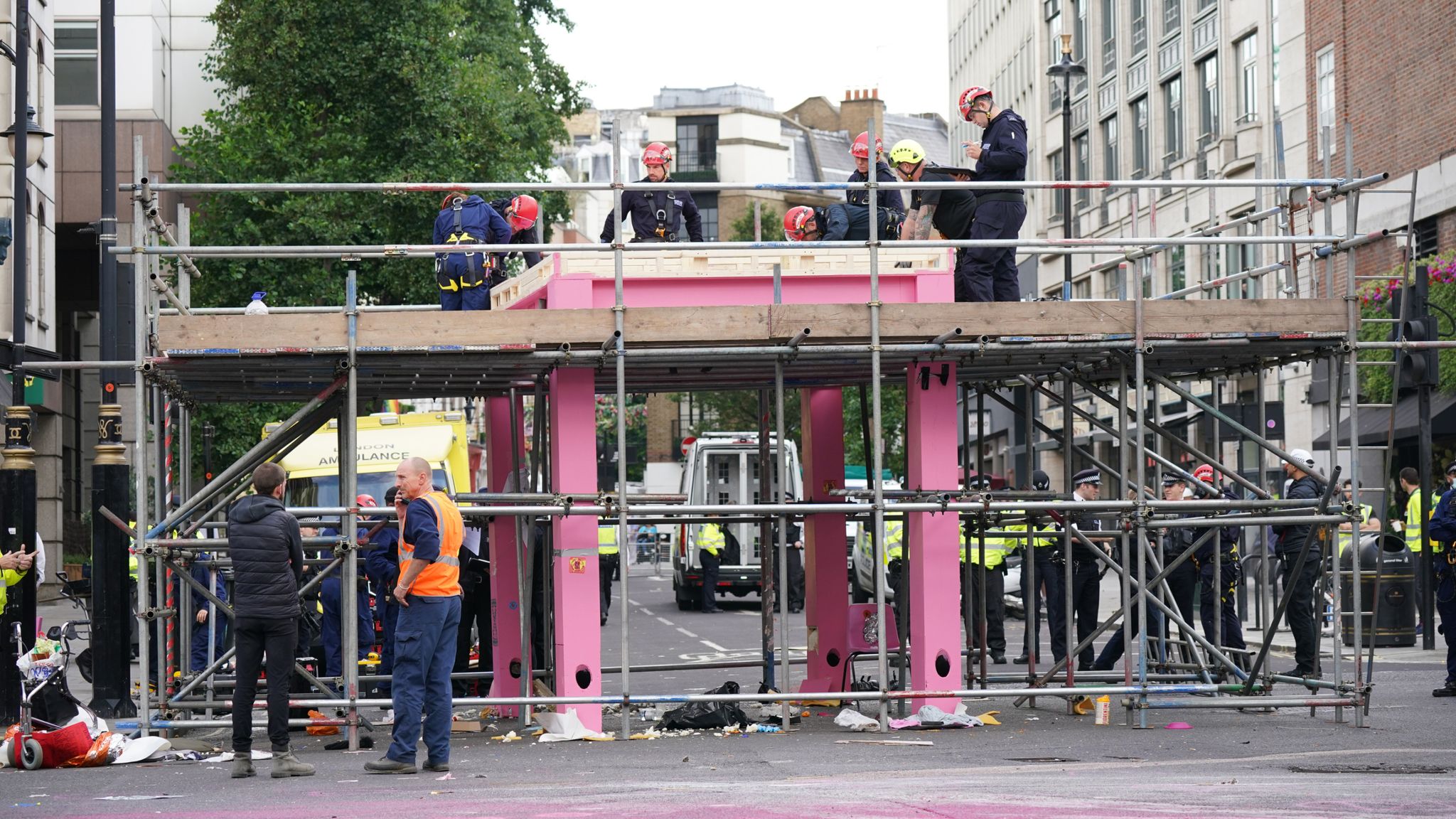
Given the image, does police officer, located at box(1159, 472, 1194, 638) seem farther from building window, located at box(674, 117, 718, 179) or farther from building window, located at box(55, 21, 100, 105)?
building window, located at box(674, 117, 718, 179)

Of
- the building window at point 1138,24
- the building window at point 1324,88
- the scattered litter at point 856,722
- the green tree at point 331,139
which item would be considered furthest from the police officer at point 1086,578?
the building window at point 1138,24

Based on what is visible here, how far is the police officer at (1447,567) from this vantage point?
1617 centimetres

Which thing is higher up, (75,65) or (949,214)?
(75,65)

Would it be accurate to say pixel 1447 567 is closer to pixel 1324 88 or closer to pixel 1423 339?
pixel 1423 339

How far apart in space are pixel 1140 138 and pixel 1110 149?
105 inches

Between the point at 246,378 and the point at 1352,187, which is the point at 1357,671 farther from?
the point at 246,378

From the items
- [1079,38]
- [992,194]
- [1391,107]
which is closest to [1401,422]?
[1391,107]

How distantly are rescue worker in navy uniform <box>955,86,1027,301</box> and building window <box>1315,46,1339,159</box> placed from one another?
2416 centimetres

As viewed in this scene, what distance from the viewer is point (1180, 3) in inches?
1796

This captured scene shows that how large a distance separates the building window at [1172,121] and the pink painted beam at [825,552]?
31.5 meters

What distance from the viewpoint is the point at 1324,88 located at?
3741cm

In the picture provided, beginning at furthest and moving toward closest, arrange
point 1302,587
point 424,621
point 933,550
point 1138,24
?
point 1138,24 → point 1302,587 → point 933,550 → point 424,621

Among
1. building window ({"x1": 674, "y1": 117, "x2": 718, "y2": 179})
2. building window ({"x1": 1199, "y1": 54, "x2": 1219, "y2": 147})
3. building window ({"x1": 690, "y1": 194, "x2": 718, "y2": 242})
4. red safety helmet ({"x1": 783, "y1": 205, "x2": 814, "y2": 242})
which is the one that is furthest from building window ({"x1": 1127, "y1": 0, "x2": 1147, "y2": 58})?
building window ({"x1": 674, "y1": 117, "x2": 718, "y2": 179})

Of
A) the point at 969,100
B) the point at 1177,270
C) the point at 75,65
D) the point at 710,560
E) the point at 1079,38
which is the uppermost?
the point at 1079,38
